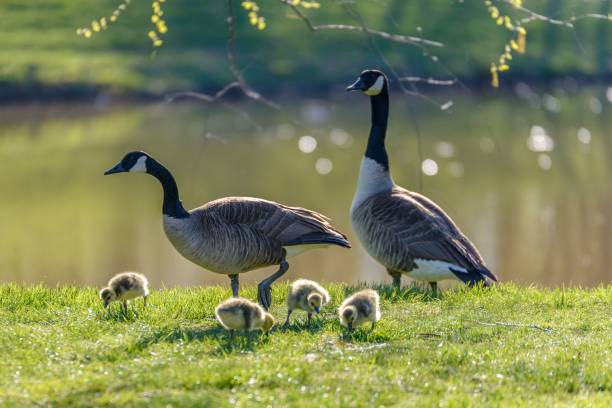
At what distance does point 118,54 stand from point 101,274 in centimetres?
3788

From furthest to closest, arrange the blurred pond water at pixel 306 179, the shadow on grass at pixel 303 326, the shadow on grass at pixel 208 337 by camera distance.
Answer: the blurred pond water at pixel 306 179 < the shadow on grass at pixel 303 326 < the shadow on grass at pixel 208 337

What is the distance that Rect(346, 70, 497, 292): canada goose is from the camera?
1238 centimetres

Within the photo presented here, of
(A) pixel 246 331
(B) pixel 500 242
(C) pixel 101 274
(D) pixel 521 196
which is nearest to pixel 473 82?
(D) pixel 521 196

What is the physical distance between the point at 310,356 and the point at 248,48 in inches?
2134

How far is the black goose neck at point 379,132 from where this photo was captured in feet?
44.2

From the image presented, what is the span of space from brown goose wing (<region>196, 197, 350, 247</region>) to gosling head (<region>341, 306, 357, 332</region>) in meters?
2.19

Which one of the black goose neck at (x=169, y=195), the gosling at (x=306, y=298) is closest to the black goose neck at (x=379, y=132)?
the black goose neck at (x=169, y=195)

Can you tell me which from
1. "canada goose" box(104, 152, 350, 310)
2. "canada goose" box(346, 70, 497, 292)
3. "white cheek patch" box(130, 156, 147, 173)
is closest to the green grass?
"canada goose" box(104, 152, 350, 310)

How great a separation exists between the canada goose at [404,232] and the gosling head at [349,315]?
3088 mm

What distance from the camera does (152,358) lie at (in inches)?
333

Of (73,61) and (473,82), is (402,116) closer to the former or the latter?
(473,82)

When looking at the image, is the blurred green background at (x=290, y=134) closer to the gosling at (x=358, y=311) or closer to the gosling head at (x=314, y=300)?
the gosling at (x=358, y=311)

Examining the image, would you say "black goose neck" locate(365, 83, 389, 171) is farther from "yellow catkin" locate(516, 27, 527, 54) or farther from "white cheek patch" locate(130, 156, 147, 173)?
"yellow catkin" locate(516, 27, 527, 54)

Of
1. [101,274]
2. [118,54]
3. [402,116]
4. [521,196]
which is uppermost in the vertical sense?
[118,54]
